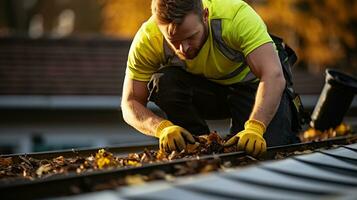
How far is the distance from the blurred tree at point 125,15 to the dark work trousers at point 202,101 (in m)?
16.7

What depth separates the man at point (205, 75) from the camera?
397 centimetres

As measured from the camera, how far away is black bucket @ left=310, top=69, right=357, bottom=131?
6.02 m

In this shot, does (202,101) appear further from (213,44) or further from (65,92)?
(65,92)

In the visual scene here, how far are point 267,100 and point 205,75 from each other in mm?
759

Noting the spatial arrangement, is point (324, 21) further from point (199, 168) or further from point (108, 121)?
point (199, 168)

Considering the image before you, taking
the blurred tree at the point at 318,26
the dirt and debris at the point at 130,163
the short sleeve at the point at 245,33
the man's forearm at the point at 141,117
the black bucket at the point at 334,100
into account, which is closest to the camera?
the dirt and debris at the point at 130,163

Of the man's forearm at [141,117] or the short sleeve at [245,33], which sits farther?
the man's forearm at [141,117]

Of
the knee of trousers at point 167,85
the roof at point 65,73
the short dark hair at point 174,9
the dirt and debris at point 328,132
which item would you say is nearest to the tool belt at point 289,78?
the dirt and debris at point 328,132

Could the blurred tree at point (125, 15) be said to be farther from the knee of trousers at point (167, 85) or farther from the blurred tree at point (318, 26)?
the knee of trousers at point (167, 85)

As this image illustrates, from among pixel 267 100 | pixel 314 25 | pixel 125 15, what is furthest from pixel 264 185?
Answer: pixel 125 15

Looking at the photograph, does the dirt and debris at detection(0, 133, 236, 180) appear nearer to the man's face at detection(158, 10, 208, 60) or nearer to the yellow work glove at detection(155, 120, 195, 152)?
the yellow work glove at detection(155, 120, 195, 152)

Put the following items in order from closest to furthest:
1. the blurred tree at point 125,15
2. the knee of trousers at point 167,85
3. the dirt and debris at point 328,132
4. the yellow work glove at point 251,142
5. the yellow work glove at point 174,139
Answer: the yellow work glove at point 251,142, the yellow work glove at point 174,139, the knee of trousers at point 167,85, the dirt and debris at point 328,132, the blurred tree at point 125,15

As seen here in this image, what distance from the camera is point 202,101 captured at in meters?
5.05

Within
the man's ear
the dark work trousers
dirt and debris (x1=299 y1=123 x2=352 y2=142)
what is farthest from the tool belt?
the man's ear
